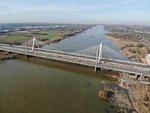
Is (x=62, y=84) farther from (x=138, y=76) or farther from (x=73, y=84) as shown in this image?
(x=138, y=76)

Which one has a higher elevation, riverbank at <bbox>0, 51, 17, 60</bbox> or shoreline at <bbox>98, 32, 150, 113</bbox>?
riverbank at <bbox>0, 51, 17, 60</bbox>

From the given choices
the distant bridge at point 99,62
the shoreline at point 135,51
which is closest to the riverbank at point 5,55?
the distant bridge at point 99,62

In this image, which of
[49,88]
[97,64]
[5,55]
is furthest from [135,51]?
[49,88]

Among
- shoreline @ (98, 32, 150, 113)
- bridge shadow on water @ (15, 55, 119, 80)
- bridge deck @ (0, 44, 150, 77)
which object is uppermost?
bridge deck @ (0, 44, 150, 77)

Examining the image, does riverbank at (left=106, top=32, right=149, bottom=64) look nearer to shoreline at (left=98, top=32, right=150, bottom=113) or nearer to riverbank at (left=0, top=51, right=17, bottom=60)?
shoreline at (left=98, top=32, right=150, bottom=113)

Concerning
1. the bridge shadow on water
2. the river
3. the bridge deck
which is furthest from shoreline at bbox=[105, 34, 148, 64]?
the river

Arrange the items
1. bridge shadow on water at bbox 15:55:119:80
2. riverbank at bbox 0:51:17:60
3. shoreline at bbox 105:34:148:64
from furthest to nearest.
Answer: shoreline at bbox 105:34:148:64
riverbank at bbox 0:51:17:60
bridge shadow on water at bbox 15:55:119:80

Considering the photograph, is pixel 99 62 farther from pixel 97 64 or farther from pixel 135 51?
pixel 135 51

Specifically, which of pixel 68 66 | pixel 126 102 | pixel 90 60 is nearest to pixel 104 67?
pixel 90 60
